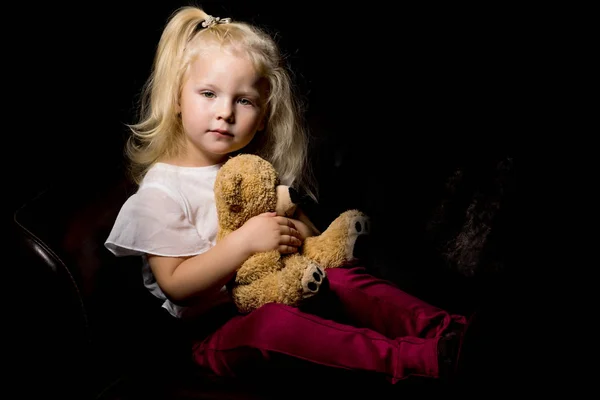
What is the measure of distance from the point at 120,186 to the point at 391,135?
2.04 feet

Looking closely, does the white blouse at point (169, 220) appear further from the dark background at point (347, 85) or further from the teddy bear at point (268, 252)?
the dark background at point (347, 85)

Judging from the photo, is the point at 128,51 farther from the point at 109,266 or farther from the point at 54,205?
the point at 109,266

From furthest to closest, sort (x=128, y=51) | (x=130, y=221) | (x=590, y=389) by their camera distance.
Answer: (x=128, y=51)
(x=130, y=221)
(x=590, y=389)

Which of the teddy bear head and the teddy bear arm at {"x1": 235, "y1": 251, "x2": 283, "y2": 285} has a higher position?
the teddy bear head

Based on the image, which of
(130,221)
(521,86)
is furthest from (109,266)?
(521,86)

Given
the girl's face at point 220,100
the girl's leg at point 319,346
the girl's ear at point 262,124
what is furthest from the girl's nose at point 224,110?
the girl's leg at point 319,346

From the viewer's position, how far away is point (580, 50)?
1326 millimetres

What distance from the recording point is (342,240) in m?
1.21

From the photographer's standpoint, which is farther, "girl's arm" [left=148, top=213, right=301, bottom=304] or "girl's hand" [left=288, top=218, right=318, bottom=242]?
"girl's hand" [left=288, top=218, right=318, bottom=242]

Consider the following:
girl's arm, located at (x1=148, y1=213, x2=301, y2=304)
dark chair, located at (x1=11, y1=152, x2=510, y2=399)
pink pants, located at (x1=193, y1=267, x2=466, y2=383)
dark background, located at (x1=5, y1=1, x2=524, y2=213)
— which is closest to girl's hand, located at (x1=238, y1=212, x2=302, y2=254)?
girl's arm, located at (x1=148, y1=213, x2=301, y2=304)

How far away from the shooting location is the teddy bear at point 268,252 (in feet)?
3.50

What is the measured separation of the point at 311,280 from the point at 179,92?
0.47 meters

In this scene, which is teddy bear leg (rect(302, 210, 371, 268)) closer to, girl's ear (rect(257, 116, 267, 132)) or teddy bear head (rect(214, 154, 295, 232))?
teddy bear head (rect(214, 154, 295, 232))

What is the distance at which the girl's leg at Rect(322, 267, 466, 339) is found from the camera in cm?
110
